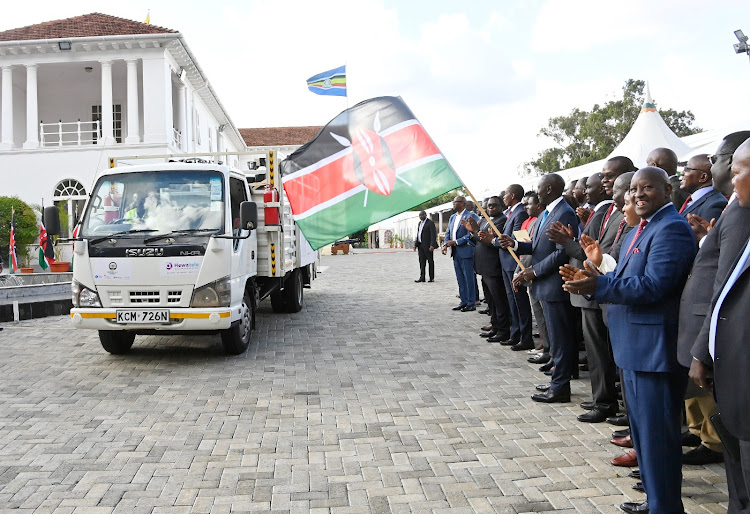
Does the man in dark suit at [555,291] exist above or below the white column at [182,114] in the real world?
below

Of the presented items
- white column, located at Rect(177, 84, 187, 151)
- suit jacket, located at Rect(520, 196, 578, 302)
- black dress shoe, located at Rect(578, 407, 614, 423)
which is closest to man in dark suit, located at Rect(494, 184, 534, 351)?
suit jacket, located at Rect(520, 196, 578, 302)

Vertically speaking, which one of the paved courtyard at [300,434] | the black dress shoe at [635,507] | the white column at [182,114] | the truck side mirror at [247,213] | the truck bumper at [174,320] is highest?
the white column at [182,114]

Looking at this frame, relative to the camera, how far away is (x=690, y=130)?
47.8 metres

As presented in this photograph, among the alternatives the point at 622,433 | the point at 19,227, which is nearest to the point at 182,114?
the point at 19,227

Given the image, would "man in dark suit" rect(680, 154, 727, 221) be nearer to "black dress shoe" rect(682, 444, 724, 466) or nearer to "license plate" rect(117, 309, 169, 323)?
"black dress shoe" rect(682, 444, 724, 466)

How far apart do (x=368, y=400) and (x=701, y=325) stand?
3734mm

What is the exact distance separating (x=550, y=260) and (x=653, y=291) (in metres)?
2.54

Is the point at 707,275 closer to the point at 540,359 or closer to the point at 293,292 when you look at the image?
the point at 540,359

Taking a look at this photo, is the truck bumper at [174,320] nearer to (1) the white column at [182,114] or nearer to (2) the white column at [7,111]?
(2) the white column at [7,111]

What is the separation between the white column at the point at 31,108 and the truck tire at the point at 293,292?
63.0 ft

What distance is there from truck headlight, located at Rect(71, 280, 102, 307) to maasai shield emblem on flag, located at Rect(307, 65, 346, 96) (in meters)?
13.1

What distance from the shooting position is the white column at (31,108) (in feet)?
85.9

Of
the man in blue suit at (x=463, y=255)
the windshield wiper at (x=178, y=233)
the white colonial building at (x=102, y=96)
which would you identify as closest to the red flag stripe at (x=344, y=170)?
the windshield wiper at (x=178, y=233)

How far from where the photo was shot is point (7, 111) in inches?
1059
